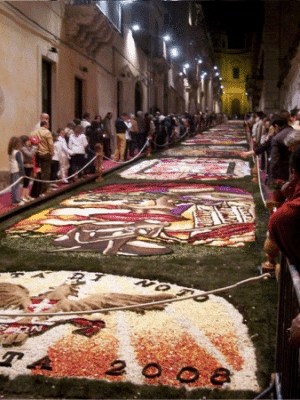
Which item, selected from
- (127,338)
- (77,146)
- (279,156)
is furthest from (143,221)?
(77,146)

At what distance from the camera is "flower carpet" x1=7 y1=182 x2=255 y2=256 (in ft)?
25.7

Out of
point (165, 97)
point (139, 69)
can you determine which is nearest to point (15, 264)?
point (139, 69)

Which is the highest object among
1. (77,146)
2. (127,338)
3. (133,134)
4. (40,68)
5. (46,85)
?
(40,68)

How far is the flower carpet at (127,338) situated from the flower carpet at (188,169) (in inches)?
402

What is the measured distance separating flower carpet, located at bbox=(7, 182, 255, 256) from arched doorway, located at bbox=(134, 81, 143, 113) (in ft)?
67.2

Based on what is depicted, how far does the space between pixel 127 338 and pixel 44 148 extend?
7.94 m

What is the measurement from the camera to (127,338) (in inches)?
176

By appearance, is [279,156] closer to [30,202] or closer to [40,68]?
[30,202]

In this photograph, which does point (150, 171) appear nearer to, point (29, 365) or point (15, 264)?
point (15, 264)

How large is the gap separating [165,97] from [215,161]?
22.5 metres

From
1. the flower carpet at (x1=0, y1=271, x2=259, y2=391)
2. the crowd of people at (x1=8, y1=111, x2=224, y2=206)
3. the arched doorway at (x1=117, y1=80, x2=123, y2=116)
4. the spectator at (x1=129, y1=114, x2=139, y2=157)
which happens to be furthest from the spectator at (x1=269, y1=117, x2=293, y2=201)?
the arched doorway at (x1=117, y1=80, x2=123, y2=116)

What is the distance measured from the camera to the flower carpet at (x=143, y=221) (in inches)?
308

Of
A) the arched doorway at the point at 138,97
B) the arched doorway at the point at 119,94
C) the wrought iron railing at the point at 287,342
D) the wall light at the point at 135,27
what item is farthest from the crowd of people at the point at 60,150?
the wall light at the point at 135,27

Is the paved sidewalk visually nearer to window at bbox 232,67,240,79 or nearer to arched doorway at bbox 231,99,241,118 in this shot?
arched doorway at bbox 231,99,241,118
